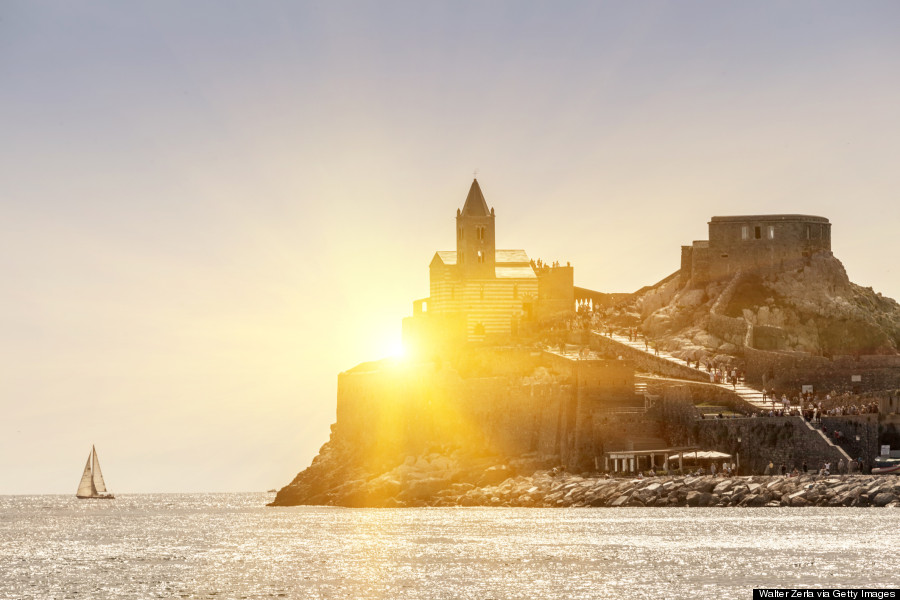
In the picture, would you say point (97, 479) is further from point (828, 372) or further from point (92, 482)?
point (828, 372)

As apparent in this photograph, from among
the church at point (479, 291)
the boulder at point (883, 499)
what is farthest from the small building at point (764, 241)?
the boulder at point (883, 499)

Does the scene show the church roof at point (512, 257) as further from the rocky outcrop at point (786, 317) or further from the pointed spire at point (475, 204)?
the rocky outcrop at point (786, 317)

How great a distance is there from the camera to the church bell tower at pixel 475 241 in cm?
9925

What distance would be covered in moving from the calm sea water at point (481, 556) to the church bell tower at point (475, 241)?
28.6 m

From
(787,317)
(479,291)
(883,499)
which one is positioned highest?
(479,291)

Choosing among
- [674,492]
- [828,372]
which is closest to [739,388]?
[828,372]

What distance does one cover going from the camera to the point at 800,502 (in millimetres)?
66375

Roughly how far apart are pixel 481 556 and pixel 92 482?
253ft

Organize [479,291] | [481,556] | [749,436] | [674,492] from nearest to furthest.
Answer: [481,556] < [674,492] < [749,436] < [479,291]

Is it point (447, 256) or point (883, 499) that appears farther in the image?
point (447, 256)

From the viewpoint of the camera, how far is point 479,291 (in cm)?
9800

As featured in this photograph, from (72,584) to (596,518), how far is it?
25.6 meters

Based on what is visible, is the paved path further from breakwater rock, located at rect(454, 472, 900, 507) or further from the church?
the church

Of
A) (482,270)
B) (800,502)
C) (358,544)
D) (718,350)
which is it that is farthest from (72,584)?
(482,270)
